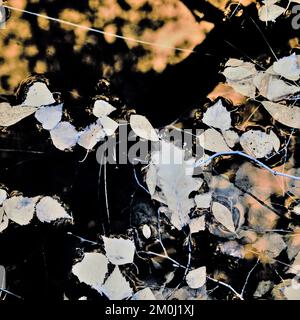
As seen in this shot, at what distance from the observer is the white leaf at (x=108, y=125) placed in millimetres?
1002

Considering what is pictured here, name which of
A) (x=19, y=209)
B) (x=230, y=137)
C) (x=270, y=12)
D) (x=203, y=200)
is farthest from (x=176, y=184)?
(x=270, y=12)

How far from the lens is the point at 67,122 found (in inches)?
39.6

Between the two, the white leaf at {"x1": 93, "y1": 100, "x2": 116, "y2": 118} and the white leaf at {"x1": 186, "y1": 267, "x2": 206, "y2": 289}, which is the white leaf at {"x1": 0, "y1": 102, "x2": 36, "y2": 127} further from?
the white leaf at {"x1": 186, "y1": 267, "x2": 206, "y2": 289}

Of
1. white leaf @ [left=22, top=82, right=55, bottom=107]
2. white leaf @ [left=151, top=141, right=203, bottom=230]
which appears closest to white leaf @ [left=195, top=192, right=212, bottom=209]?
white leaf @ [left=151, top=141, right=203, bottom=230]

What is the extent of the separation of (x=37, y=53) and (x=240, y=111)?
60 centimetres

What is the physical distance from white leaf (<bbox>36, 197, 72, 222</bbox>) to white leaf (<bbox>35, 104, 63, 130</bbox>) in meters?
0.20

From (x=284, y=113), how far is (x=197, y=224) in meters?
0.40

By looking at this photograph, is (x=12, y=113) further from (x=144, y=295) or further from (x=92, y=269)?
(x=144, y=295)

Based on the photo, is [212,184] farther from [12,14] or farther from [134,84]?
[12,14]

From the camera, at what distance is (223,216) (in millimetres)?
975

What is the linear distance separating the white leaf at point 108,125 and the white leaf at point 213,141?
0.24 metres

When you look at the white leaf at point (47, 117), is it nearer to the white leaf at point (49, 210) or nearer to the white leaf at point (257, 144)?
the white leaf at point (49, 210)

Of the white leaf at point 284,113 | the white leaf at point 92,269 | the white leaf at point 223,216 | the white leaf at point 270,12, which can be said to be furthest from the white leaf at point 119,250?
the white leaf at point 270,12
